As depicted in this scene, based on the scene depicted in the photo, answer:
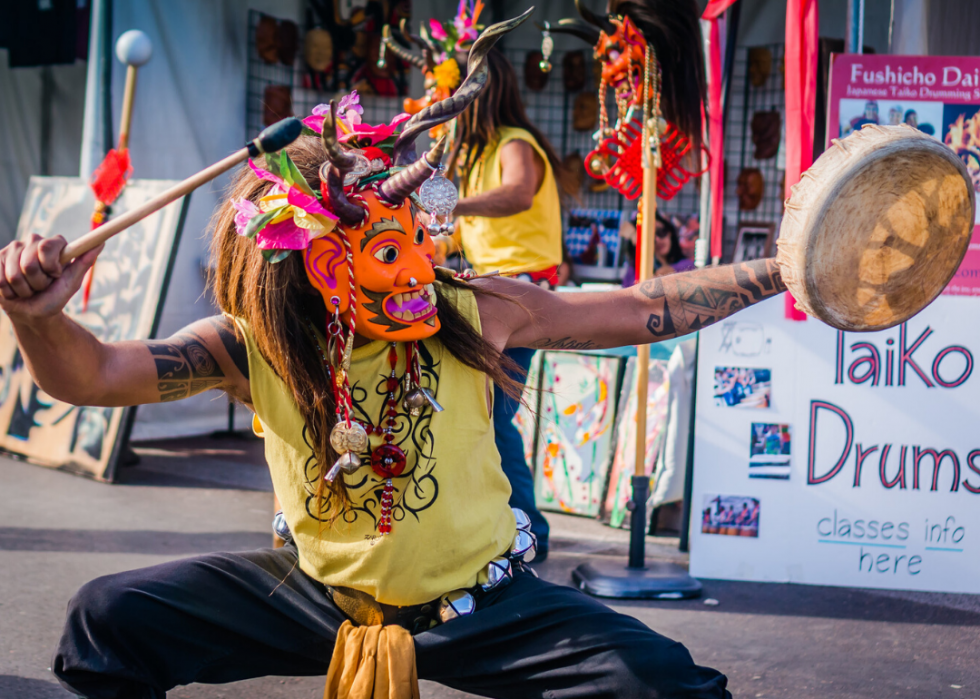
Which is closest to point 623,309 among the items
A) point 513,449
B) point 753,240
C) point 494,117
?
→ point 513,449

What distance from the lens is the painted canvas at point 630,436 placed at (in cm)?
401

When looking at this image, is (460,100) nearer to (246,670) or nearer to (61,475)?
(246,670)

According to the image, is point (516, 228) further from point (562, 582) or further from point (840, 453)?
point (840, 453)

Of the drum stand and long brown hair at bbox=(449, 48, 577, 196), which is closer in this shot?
the drum stand

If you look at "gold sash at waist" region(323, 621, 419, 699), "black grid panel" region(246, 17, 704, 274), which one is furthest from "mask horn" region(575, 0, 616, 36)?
"black grid panel" region(246, 17, 704, 274)

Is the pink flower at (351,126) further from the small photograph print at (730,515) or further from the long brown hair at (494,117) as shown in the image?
the small photograph print at (730,515)

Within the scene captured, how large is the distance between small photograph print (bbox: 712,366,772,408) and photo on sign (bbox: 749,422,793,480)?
3.4 inches

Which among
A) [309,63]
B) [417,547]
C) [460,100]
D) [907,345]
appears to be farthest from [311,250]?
[309,63]

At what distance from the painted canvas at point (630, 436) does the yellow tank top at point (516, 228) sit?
0.84 meters

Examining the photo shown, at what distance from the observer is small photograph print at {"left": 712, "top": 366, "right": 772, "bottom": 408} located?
10.9ft

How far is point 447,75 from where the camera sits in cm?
356

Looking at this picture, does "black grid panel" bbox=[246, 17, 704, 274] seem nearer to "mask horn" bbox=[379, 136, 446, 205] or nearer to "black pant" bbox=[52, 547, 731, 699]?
"mask horn" bbox=[379, 136, 446, 205]

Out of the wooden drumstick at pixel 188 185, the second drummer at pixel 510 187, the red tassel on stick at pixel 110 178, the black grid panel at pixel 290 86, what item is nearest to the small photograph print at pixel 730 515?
the second drummer at pixel 510 187

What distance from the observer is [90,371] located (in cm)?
162
